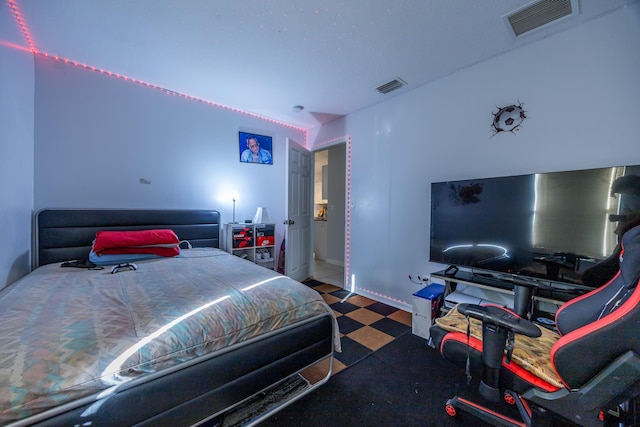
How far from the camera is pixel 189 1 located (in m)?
1.68

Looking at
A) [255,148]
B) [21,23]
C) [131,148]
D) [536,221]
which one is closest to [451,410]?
[536,221]

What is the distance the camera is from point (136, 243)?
95.0 inches

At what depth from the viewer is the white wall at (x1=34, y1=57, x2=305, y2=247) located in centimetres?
247

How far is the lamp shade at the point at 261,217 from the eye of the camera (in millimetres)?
3635

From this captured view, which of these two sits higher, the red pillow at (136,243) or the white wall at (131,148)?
the white wall at (131,148)

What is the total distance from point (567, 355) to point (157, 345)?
164 centimetres

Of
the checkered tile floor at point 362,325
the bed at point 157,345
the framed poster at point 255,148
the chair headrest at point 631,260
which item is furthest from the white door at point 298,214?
the chair headrest at point 631,260

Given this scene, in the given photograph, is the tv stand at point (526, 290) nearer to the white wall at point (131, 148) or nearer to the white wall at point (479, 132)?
the white wall at point (479, 132)

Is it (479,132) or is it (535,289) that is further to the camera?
(479,132)

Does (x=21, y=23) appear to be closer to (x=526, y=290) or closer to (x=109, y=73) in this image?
(x=109, y=73)

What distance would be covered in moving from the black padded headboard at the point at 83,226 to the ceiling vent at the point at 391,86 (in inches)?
110

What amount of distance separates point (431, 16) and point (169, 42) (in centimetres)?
213

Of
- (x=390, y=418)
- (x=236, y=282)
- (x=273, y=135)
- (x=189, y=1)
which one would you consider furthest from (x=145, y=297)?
(x=273, y=135)

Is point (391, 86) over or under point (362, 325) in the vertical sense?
over
